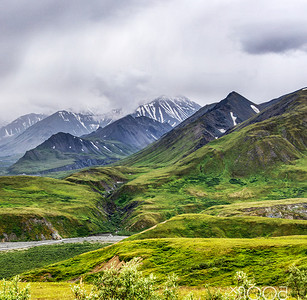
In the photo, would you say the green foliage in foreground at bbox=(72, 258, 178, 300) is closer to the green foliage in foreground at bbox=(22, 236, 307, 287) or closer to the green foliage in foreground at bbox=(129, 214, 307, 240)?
the green foliage in foreground at bbox=(22, 236, 307, 287)

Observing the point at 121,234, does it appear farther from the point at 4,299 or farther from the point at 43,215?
the point at 4,299

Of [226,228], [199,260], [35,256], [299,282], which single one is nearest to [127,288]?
[299,282]

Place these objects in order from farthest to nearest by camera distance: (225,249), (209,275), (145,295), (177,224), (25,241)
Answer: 1. (25,241)
2. (177,224)
3. (225,249)
4. (209,275)
5. (145,295)

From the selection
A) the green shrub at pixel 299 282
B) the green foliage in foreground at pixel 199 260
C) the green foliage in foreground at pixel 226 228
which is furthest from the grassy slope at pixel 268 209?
the green shrub at pixel 299 282

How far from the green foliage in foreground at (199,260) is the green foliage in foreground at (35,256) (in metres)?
22.9

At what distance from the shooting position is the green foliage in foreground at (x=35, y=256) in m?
116

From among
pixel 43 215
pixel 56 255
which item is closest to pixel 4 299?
pixel 56 255

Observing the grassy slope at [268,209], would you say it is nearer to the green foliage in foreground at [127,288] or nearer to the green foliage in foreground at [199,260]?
the green foliage in foreground at [199,260]

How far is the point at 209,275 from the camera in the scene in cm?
6606

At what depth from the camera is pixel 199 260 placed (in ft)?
257

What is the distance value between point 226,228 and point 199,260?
239 ft

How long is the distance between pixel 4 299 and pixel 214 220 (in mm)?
142676

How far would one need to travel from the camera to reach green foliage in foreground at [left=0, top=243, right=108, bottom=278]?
116m

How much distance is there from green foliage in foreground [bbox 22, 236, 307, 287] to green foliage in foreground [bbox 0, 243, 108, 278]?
2289 centimetres
